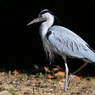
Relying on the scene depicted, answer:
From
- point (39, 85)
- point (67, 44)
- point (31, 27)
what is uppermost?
point (31, 27)

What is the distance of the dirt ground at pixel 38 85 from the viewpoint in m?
4.31

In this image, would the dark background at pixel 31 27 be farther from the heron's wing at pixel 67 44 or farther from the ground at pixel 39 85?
the heron's wing at pixel 67 44

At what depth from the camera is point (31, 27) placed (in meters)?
7.71

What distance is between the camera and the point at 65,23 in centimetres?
746

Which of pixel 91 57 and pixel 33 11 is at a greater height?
pixel 33 11

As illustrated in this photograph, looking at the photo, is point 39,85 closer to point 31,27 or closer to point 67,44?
point 67,44

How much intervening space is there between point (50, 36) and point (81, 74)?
2.23 m

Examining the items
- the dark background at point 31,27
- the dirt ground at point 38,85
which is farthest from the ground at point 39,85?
the dark background at point 31,27

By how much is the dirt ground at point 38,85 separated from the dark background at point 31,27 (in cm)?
149

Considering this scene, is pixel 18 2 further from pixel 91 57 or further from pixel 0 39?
pixel 91 57

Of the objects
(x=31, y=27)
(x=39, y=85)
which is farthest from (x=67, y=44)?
(x=31, y=27)

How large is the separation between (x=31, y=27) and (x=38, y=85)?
3259 millimetres

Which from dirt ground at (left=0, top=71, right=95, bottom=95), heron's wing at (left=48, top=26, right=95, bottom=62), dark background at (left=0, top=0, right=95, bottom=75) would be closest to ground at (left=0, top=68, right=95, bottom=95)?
dirt ground at (left=0, top=71, right=95, bottom=95)

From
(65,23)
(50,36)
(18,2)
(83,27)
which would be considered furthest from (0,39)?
(50,36)
